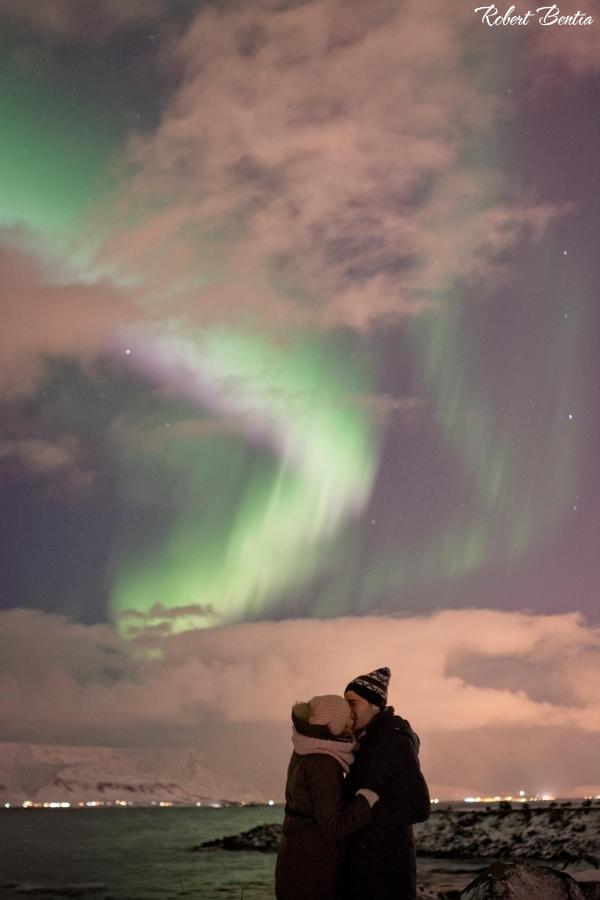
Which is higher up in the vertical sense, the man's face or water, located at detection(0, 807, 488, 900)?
the man's face

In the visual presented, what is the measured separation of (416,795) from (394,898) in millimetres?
727

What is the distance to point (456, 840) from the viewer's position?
125ft

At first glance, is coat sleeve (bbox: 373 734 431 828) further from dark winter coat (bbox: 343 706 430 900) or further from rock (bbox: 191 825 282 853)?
rock (bbox: 191 825 282 853)

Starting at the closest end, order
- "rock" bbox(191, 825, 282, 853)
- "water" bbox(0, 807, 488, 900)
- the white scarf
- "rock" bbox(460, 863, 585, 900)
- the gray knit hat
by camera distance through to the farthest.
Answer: the white scarf → the gray knit hat → "rock" bbox(460, 863, 585, 900) → "water" bbox(0, 807, 488, 900) → "rock" bbox(191, 825, 282, 853)

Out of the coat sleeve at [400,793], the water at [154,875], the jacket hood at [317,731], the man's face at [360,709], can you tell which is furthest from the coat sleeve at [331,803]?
the water at [154,875]

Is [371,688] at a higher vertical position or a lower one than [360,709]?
higher

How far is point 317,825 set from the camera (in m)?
6.88

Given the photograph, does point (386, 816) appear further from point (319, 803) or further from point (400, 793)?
point (319, 803)

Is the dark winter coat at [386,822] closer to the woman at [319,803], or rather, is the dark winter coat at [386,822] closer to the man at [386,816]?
the man at [386,816]

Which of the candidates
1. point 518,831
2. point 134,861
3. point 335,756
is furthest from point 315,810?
point 134,861

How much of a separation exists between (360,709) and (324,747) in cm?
52

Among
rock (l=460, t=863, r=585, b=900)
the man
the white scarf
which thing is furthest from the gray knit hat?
rock (l=460, t=863, r=585, b=900)

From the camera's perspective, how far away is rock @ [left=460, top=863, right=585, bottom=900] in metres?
11.6

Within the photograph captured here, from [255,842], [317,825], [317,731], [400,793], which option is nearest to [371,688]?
[317,731]
